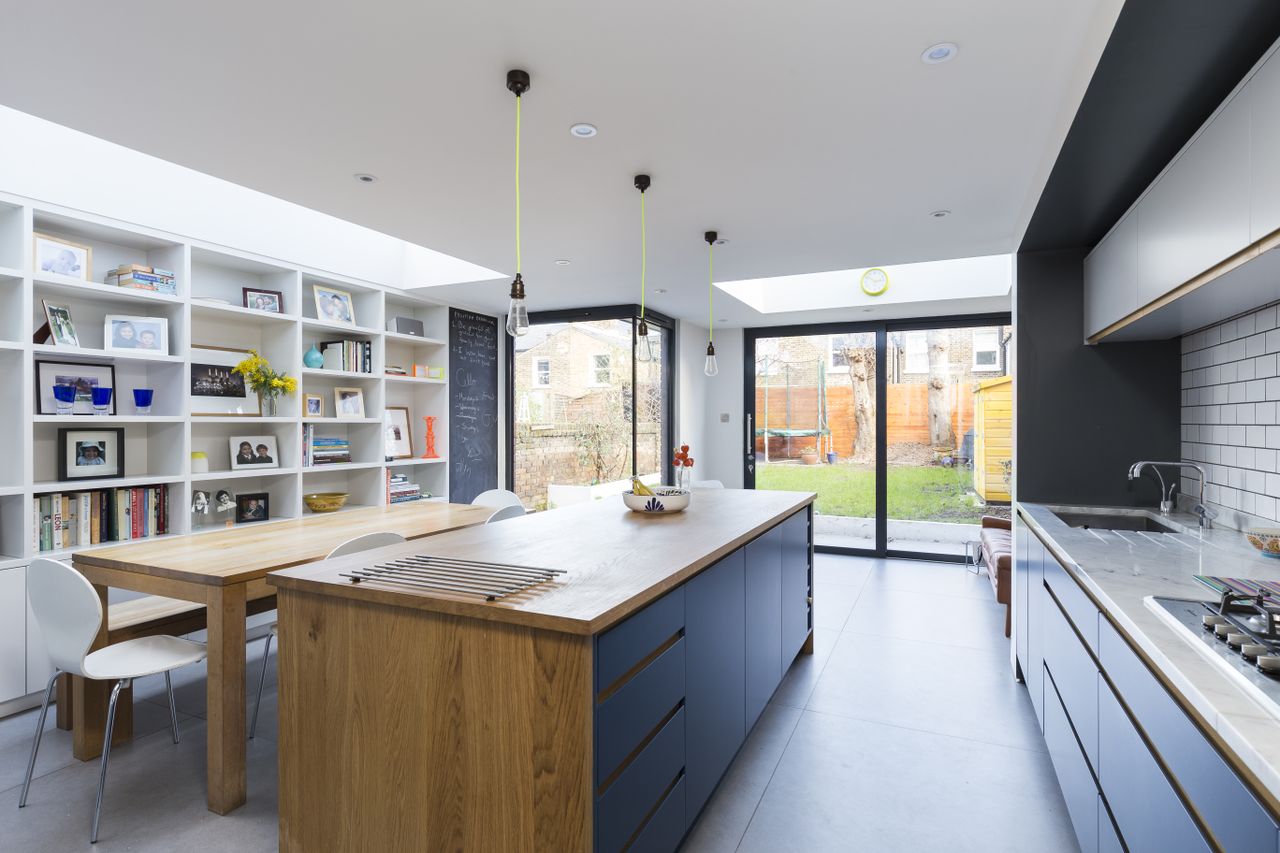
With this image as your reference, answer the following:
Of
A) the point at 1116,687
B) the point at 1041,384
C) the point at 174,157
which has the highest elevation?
the point at 174,157

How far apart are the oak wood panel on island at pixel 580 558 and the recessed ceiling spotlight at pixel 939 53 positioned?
1550mm

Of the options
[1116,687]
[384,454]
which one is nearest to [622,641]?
[1116,687]

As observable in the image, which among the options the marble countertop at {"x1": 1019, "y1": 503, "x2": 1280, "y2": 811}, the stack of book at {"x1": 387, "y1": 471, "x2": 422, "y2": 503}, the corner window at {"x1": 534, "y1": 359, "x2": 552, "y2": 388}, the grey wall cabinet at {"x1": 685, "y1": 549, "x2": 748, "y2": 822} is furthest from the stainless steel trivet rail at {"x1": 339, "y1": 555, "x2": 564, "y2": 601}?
the corner window at {"x1": 534, "y1": 359, "x2": 552, "y2": 388}

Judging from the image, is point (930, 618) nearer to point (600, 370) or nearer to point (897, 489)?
point (897, 489)

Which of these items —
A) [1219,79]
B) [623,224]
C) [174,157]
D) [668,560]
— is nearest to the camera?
[1219,79]

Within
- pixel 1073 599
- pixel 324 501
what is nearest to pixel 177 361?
pixel 324 501

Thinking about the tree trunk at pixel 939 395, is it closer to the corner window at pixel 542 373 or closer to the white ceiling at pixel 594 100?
the white ceiling at pixel 594 100

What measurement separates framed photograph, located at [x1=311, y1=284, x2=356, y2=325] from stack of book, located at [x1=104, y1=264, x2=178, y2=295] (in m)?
0.99

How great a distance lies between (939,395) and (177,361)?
216 inches

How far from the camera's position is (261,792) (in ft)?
7.57

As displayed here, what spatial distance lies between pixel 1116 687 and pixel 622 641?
1099mm

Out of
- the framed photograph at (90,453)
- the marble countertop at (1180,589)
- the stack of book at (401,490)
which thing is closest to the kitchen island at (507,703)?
the marble countertop at (1180,589)

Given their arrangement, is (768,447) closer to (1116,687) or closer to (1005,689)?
(1005,689)

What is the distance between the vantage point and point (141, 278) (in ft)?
11.0
